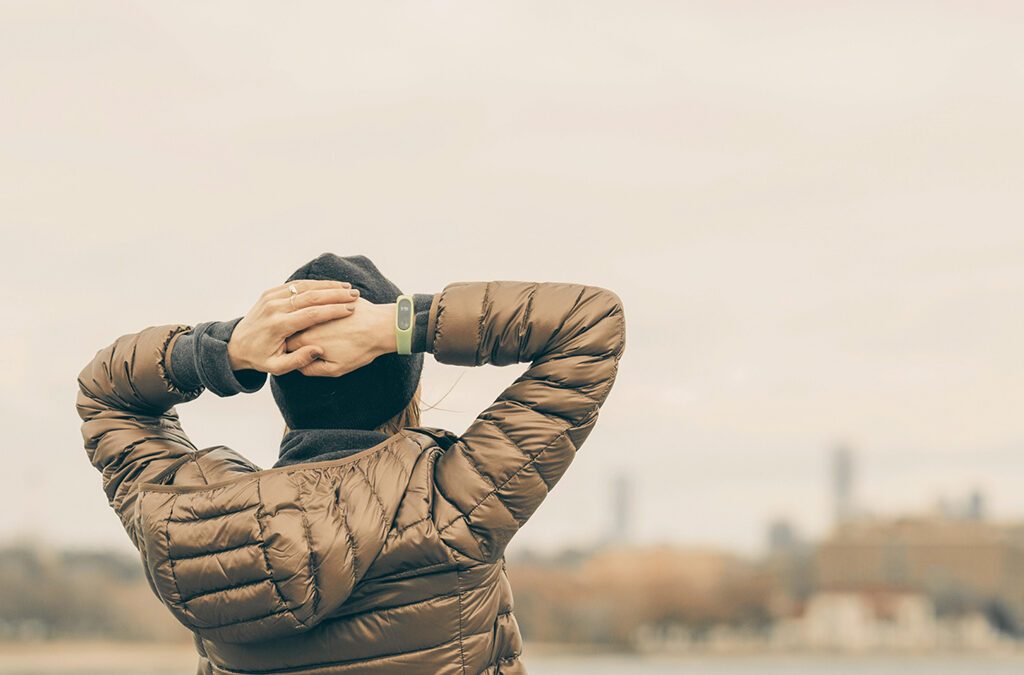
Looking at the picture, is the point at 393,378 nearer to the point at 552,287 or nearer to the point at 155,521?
the point at 552,287

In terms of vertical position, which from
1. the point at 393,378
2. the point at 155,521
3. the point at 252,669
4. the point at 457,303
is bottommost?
the point at 252,669

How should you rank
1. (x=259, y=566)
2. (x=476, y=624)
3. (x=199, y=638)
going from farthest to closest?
(x=199, y=638) → (x=476, y=624) → (x=259, y=566)

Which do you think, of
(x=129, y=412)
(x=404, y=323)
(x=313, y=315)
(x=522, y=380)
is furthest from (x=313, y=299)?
(x=129, y=412)

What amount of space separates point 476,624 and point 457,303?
459 millimetres

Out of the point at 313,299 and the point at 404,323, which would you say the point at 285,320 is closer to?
the point at 313,299

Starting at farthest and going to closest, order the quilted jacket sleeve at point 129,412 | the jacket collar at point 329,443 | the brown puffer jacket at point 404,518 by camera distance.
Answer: the quilted jacket sleeve at point 129,412
the jacket collar at point 329,443
the brown puffer jacket at point 404,518

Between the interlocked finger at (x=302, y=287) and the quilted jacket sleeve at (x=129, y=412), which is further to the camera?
the quilted jacket sleeve at (x=129, y=412)

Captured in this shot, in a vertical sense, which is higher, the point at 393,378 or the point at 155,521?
the point at 393,378

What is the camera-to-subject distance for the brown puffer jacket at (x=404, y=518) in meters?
1.57

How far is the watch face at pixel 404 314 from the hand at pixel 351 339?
12mm

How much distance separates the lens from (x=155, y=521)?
161 cm

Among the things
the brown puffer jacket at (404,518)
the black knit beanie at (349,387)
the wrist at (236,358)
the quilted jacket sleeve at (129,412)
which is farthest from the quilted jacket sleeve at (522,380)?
the quilted jacket sleeve at (129,412)

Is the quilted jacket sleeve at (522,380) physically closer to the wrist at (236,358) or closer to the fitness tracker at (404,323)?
the fitness tracker at (404,323)

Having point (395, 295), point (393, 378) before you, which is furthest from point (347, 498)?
point (395, 295)
